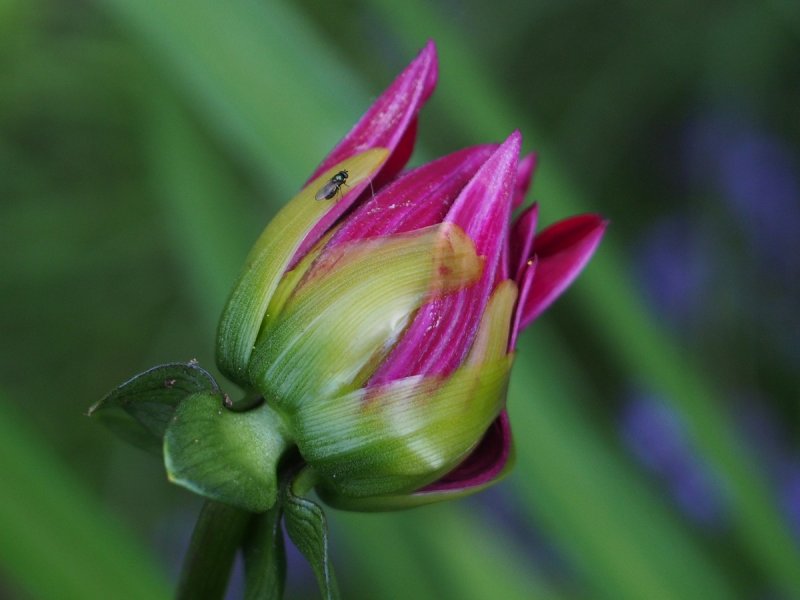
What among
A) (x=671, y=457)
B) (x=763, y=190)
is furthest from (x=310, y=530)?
(x=763, y=190)

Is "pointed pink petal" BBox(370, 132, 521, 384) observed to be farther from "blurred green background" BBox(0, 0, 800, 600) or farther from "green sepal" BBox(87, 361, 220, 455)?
"blurred green background" BBox(0, 0, 800, 600)

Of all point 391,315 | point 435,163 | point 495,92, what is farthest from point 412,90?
point 495,92

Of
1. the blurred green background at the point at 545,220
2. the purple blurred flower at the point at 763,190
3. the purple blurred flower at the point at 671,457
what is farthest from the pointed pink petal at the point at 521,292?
the purple blurred flower at the point at 763,190

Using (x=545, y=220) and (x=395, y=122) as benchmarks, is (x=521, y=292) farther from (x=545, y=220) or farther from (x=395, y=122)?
(x=545, y=220)

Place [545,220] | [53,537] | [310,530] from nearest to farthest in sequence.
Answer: [310,530] < [53,537] < [545,220]

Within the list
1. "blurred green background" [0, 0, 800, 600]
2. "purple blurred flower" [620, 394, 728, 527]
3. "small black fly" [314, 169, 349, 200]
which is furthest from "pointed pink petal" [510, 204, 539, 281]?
"purple blurred flower" [620, 394, 728, 527]
